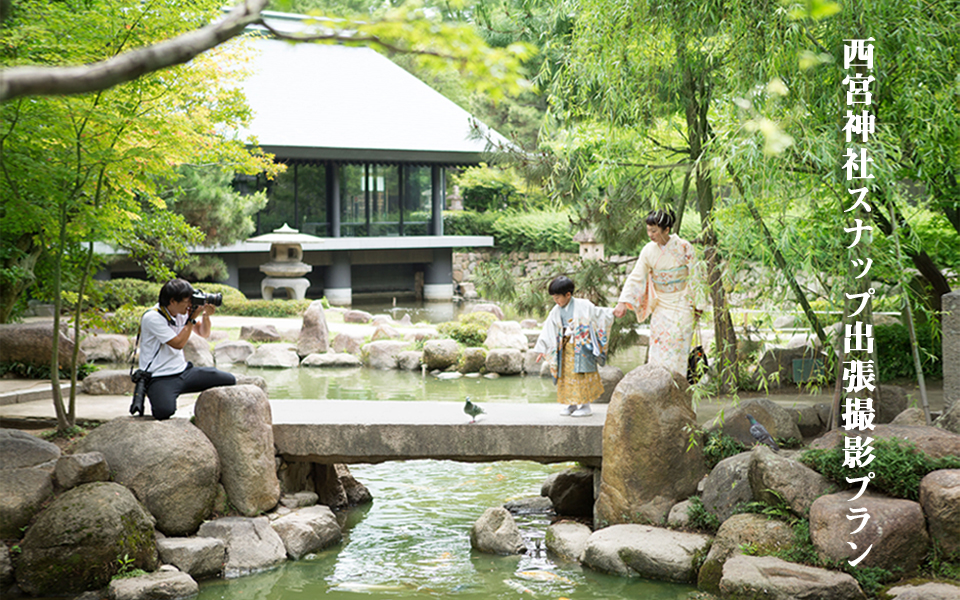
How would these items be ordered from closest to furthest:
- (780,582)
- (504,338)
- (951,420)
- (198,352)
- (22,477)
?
(780,582), (22,477), (951,420), (198,352), (504,338)

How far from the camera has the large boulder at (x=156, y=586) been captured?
218 inches

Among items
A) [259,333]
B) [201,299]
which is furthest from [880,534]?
[259,333]

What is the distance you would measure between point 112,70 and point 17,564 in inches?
177

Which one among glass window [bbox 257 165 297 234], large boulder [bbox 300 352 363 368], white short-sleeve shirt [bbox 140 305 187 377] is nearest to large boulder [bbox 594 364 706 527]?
white short-sleeve shirt [bbox 140 305 187 377]

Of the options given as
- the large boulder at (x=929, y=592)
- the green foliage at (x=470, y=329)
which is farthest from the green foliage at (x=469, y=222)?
the large boulder at (x=929, y=592)

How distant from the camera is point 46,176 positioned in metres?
6.83

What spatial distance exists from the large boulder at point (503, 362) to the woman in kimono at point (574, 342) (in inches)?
300

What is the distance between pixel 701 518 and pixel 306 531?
301 cm

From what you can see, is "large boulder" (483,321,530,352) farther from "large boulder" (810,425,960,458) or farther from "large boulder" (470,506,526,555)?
"large boulder" (810,425,960,458)

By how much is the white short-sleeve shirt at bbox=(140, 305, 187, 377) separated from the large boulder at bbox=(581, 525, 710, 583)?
3502mm

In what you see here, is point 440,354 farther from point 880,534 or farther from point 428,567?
point 880,534

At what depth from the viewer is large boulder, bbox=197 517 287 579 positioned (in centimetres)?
635

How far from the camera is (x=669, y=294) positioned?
280 inches

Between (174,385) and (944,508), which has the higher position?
(174,385)
